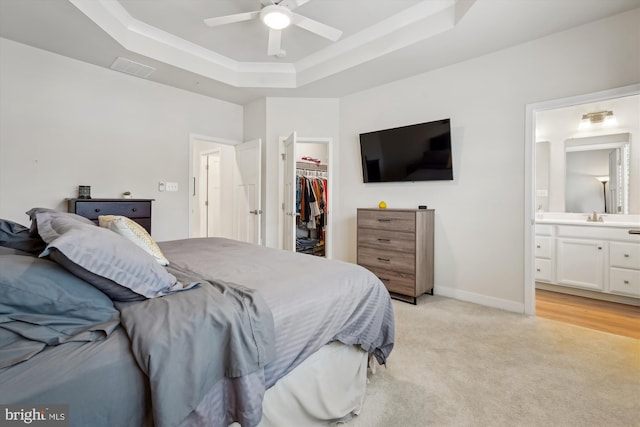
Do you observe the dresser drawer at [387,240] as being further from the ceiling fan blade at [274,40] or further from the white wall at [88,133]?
the white wall at [88,133]

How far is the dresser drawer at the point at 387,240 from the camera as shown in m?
3.14

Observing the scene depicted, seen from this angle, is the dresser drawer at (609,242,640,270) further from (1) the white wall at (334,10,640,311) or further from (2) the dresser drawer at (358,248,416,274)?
(2) the dresser drawer at (358,248,416,274)

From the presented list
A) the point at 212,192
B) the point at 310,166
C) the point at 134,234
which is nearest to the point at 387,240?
the point at 134,234

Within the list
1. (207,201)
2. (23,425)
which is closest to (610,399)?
(23,425)

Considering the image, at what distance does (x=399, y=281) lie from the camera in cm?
322

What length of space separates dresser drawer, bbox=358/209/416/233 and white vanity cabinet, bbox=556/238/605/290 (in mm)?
1989

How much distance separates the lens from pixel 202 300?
1039 millimetres

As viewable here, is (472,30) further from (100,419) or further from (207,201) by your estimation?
(207,201)

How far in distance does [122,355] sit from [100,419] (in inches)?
5.7

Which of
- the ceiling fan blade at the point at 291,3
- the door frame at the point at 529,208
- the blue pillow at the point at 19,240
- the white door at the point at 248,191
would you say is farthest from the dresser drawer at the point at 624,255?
the blue pillow at the point at 19,240

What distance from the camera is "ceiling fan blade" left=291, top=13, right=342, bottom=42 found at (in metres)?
2.43

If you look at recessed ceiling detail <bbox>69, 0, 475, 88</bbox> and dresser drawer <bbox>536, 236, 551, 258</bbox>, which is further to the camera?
dresser drawer <bbox>536, 236, 551, 258</bbox>

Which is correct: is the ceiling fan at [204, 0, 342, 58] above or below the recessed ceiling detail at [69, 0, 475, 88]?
below

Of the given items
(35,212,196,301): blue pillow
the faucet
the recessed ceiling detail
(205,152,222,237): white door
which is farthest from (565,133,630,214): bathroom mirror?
(205,152,222,237): white door
